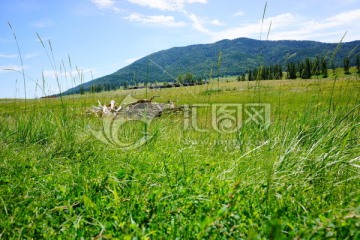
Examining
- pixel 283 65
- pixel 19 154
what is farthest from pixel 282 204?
pixel 19 154

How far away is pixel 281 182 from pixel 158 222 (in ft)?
4.59

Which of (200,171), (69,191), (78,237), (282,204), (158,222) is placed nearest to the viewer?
(78,237)

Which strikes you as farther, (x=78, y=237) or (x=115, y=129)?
(x=115, y=129)

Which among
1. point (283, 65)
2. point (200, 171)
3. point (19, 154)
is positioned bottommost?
point (200, 171)

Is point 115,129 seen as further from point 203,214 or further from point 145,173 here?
point 203,214

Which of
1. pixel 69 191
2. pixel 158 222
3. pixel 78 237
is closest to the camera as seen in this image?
pixel 78 237

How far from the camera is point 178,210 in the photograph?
243cm

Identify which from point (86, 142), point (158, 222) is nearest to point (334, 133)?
point (158, 222)

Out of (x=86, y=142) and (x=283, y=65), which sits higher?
(x=283, y=65)

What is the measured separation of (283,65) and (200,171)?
2.55 metres

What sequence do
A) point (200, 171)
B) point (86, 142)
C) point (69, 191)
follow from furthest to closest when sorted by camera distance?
point (86, 142), point (200, 171), point (69, 191)

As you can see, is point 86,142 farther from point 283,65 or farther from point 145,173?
point 283,65

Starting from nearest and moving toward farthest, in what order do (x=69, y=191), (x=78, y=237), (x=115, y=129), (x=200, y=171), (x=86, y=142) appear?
(x=78, y=237) < (x=69, y=191) < (x=200, y=171) < (x=86, y=142) < (x=115, y=129)

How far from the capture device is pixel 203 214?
2391 millimetres
